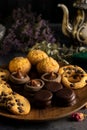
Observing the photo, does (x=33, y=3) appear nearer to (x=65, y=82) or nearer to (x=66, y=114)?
(x=65, y=82)

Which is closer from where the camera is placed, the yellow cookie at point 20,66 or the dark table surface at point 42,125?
the dark table surface at point 42,125

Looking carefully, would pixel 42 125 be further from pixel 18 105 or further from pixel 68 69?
pixel 68 69

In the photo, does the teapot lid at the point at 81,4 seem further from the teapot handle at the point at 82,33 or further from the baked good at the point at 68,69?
the baked good at the point at 68,69

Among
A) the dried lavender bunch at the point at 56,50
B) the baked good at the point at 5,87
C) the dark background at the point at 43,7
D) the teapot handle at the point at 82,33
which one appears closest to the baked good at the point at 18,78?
the baked good at the point at 5,87

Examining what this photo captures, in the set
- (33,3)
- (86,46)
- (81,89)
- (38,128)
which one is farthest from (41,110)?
(33,3)

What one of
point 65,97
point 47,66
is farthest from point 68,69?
point 65,97

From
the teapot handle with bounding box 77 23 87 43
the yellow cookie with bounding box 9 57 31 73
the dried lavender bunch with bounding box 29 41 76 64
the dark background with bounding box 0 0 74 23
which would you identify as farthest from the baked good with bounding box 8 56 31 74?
the dark background with bounding box 0 0 74 23
